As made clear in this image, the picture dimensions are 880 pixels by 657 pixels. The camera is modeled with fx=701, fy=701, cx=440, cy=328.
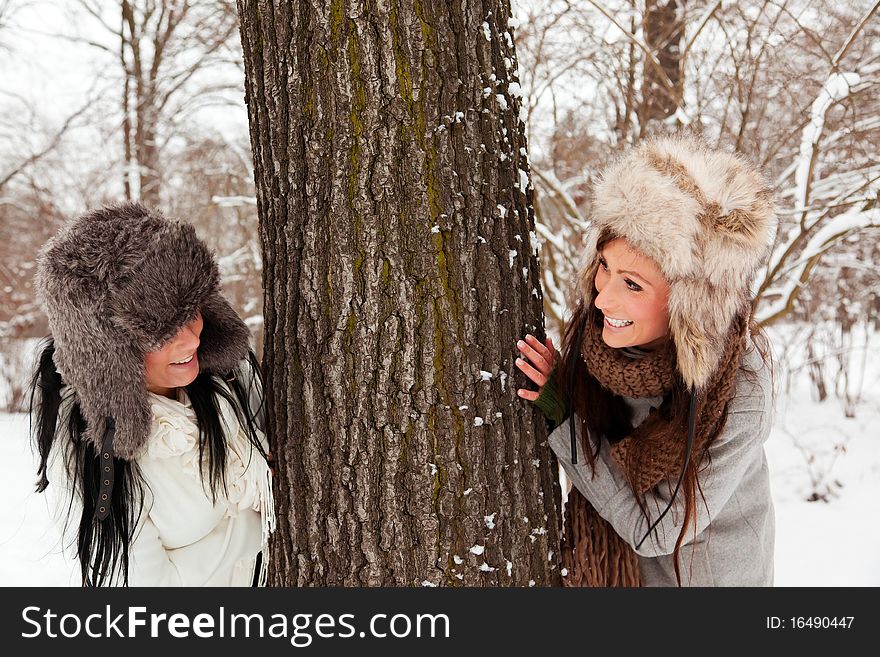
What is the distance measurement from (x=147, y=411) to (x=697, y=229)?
1.43 m

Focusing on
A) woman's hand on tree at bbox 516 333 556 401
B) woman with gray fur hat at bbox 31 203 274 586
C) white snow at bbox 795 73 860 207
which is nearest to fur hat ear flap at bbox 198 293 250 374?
woman with gray fur hat at bbox 31 203 274 586

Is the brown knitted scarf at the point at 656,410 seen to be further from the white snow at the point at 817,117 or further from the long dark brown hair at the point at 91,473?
the white snow at the point at 817,117

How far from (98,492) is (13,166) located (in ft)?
29.5

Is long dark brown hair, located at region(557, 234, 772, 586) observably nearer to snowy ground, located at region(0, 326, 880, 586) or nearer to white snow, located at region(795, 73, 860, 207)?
white snow, located at region(795, 73, 860, 207)

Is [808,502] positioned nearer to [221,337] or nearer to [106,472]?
[221,337]

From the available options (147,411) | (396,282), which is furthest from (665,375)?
(147,411)

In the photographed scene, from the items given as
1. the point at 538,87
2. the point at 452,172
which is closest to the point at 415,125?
the point at 452,172

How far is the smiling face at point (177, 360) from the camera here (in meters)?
1.79

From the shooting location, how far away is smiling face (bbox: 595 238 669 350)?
5.87 ft

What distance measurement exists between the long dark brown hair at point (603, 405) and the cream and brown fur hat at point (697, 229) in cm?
12

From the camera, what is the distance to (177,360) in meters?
1.80

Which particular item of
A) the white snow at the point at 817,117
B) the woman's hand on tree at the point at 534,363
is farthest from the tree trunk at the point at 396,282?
the white snow at the point at 817,117
